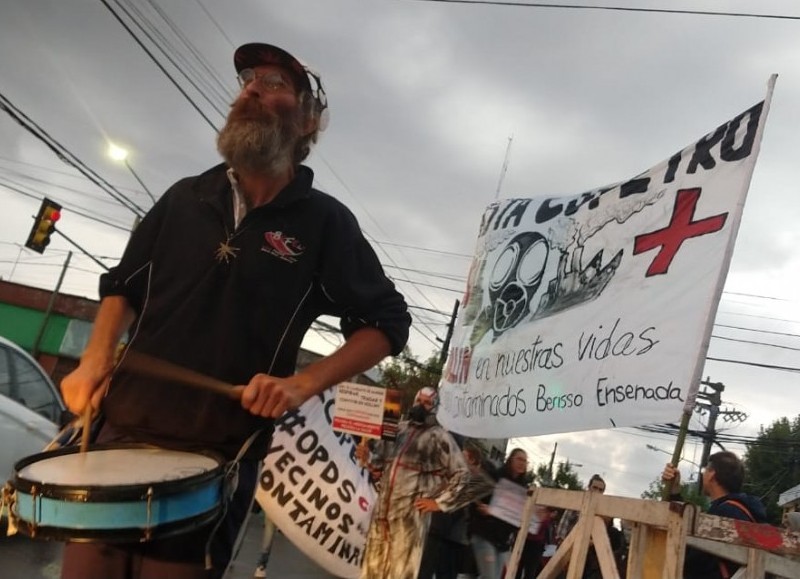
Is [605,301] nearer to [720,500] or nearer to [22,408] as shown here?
[720,500]

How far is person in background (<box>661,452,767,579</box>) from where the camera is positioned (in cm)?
466

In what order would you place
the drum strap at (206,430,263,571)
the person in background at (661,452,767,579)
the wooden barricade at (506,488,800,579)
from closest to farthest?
the drum strap at (206,430,263,571), the wooden barricade at (506,488,800,579), the person in background at (661,452,767,579)

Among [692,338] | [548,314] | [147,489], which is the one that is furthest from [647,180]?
[147,489]

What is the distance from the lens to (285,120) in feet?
6.89

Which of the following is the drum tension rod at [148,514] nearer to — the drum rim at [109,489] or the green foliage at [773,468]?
the drum rim at [109,489]

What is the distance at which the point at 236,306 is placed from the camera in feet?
6.17

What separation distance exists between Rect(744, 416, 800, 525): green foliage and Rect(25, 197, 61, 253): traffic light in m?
39.5

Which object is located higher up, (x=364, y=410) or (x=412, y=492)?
(x=364, y=410)

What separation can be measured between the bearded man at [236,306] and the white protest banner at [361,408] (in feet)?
20.3

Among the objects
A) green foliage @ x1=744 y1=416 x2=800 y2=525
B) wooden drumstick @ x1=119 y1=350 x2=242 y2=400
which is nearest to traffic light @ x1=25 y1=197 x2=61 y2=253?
wooden drumstick @ x1=119 y1=350 x2=242 y2=400

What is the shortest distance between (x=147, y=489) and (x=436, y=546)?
248 inches

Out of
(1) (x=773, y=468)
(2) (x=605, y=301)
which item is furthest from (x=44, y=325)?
(1) (x=773, y=468)

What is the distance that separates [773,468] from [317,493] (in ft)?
159

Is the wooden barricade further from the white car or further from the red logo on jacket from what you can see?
the white car
